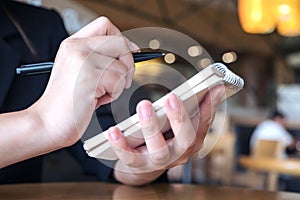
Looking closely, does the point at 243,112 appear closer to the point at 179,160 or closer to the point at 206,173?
the point at 206,173

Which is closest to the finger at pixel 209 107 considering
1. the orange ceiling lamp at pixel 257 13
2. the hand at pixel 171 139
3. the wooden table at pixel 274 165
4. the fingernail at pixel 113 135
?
the hand at pixel 171 139

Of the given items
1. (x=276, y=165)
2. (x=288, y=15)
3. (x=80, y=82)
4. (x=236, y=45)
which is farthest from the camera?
(x=236, y=45)

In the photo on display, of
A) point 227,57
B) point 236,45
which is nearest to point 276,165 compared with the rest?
point 227,57

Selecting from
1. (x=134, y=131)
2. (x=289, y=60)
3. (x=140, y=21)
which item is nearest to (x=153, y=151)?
(x=134, y=131)

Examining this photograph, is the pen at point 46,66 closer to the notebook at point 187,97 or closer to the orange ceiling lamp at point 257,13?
the notebook at point 187,97

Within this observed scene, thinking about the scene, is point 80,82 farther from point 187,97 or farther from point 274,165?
point 274,165

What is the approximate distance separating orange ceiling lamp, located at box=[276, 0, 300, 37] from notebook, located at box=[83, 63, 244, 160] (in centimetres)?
214

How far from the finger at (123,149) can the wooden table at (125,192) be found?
51 mm

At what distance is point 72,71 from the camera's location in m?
0.43

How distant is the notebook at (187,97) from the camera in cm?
44

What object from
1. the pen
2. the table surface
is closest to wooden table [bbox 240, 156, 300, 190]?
the table surface

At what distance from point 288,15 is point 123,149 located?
240cm

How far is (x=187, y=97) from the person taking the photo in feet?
1.48

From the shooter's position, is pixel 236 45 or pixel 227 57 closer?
pixel 227 57
